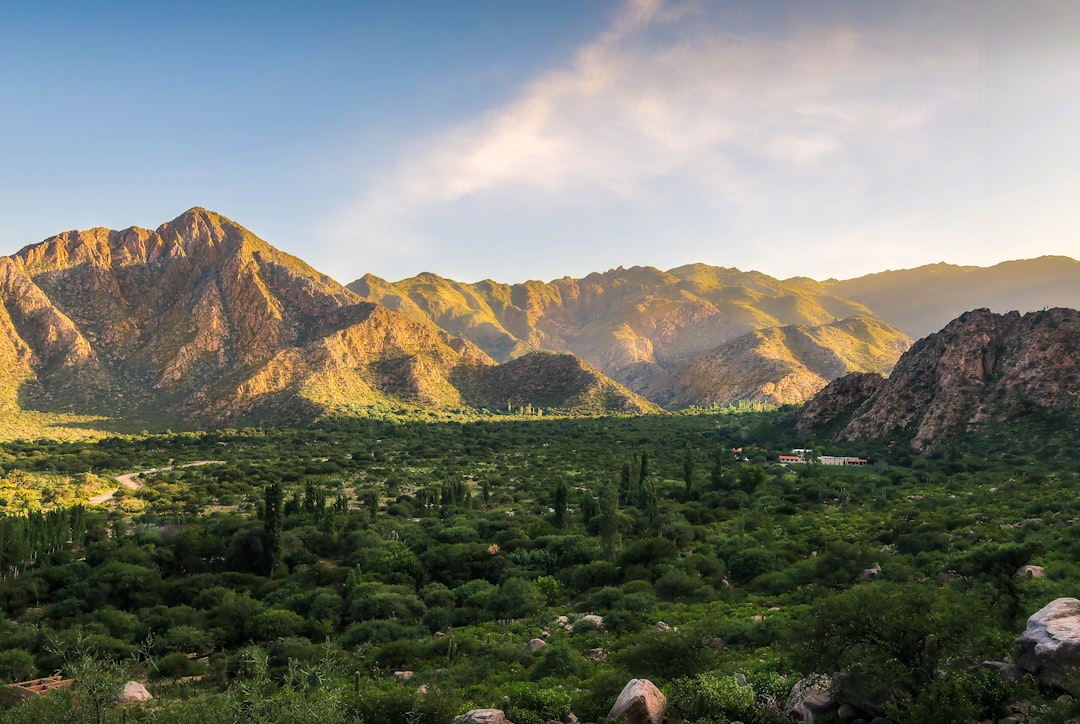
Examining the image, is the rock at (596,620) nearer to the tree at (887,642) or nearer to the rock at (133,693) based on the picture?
the tree at (887,642)

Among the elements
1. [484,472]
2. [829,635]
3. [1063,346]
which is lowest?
[484,472]

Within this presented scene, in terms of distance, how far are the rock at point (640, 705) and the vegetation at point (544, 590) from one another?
58 cm

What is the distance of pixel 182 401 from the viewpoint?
194 meters

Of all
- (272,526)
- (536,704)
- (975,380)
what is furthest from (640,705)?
(975,380)

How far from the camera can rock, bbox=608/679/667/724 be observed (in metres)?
16.6

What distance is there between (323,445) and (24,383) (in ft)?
417

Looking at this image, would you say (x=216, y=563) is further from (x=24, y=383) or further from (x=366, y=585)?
(x=24, y=383)

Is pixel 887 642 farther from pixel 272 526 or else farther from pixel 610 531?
pixel 272 526

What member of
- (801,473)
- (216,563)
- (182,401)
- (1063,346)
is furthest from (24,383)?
(1063,346)

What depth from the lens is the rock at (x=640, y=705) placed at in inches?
653

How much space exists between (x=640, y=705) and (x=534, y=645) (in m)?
12.0

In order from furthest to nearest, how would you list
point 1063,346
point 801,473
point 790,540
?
point 1063,346
point 801,473
point 790,540

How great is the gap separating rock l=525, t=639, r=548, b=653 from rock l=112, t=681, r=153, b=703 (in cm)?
1585

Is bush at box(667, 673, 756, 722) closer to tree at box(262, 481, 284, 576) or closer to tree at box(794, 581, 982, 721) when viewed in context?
tree at box(794, 581, 982, 721)
